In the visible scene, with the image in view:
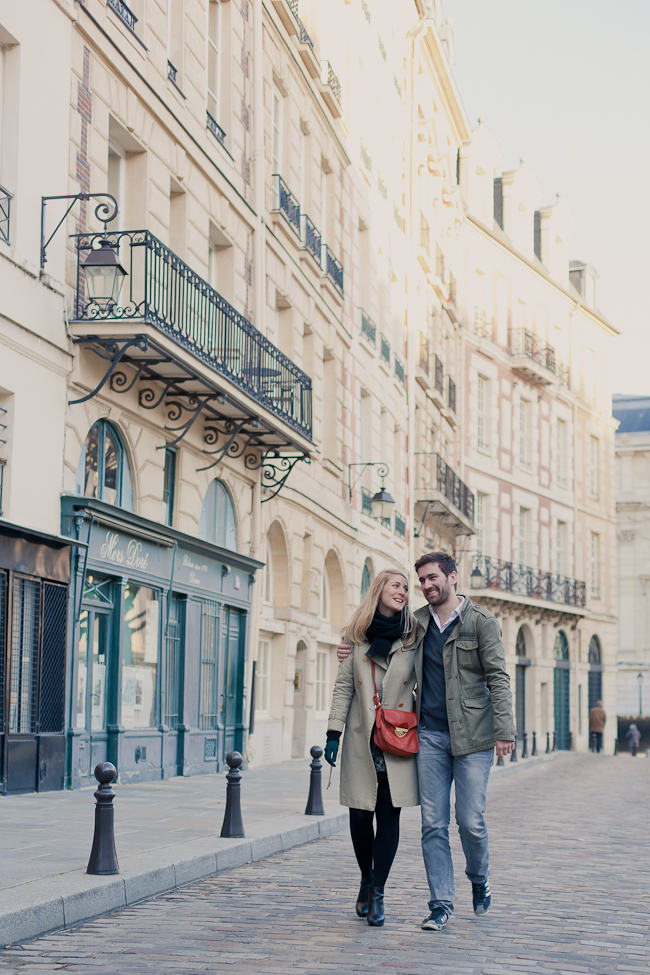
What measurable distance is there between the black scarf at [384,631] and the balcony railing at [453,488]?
2642 cm

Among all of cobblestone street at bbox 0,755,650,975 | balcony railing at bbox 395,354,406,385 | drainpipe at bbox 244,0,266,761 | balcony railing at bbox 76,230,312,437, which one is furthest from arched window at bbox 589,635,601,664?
cobblestone street at bbox 0,755,650,975

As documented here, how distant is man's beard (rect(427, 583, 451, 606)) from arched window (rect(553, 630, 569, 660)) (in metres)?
38.0

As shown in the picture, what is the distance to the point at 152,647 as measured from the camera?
15.2m

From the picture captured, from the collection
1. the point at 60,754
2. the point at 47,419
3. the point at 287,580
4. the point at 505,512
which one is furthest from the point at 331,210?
the point at 505,512

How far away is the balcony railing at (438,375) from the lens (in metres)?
34.9

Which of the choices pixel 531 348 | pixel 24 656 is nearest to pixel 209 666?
pixel 24 656

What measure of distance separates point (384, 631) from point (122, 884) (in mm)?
2009

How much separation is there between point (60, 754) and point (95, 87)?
7.14m

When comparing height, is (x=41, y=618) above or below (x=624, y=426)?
below

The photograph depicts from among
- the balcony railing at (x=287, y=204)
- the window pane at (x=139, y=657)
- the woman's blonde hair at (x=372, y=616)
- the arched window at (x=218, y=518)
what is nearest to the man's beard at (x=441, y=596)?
the woman's blonde hair at (x=372, y=616)

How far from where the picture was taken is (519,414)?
43.1 m

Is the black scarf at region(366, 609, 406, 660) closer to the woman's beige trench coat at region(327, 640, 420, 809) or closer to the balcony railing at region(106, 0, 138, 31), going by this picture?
the woman's beige trench coat at region(327, 640, 420, 809)

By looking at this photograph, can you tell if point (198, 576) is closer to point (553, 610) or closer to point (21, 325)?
point (21, 325)

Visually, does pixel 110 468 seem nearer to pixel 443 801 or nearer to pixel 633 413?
pixel 443 801
